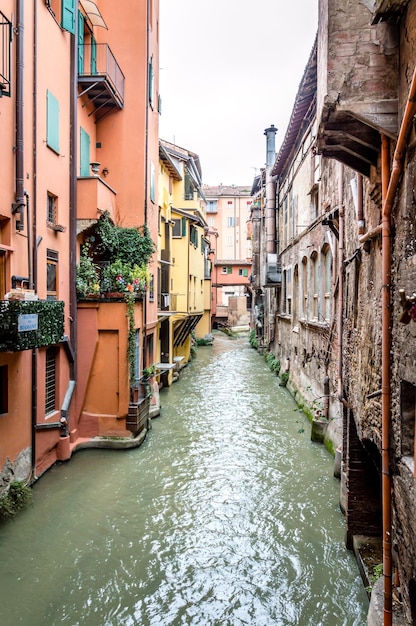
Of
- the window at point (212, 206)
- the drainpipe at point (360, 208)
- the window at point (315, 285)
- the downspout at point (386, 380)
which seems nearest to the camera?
the downspout at point (386, 380)

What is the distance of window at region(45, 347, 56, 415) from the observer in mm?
10820

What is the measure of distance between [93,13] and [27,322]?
33.5 feet

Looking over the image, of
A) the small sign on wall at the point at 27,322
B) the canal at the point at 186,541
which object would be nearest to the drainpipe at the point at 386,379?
the canal at the point at 186,541

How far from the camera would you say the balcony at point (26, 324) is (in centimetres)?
729

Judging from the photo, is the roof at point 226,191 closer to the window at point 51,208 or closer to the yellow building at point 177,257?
the yellow building at point 177,257

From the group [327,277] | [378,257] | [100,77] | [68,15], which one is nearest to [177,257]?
[327,277]

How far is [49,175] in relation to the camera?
1038 cm

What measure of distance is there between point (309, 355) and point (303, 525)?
813 centimetres

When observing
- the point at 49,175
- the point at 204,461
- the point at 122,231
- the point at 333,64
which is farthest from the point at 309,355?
the point at 333,64

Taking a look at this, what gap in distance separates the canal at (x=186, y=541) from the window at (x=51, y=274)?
4.31 m

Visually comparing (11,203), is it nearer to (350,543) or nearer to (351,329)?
(351,329)

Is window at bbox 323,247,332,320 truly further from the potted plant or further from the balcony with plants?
the potted plant

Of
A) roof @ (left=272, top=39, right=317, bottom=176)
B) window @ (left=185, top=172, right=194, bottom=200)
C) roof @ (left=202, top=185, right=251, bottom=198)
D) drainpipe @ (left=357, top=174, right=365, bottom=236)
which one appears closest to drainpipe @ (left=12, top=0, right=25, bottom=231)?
drainpipe @ (left=357, top=174, right=365, bottom=236)

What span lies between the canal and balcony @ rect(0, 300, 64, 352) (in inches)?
138
